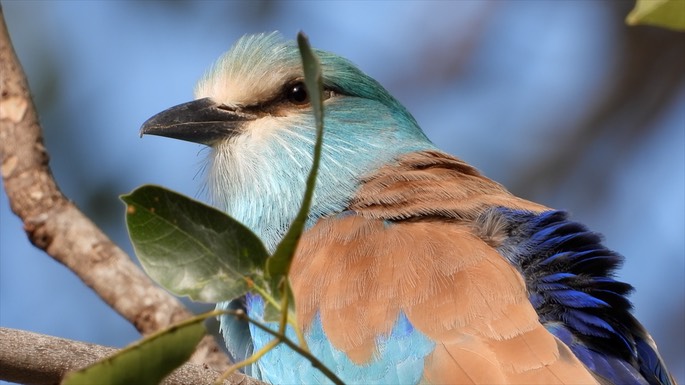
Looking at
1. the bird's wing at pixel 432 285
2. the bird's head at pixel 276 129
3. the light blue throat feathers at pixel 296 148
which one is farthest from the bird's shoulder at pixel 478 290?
the bird's head at pixel 276 129

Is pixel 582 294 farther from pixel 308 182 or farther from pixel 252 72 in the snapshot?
pixel 252 72

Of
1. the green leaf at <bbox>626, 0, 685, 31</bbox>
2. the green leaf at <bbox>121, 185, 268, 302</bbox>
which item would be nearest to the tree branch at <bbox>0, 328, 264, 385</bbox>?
the green leaf at <bbox>121, 185, 268, 302</bbox>

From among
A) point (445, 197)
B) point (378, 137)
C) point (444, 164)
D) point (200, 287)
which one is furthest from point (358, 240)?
point (200, 287)

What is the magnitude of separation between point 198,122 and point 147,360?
8.75 ft

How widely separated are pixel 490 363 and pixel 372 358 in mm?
401

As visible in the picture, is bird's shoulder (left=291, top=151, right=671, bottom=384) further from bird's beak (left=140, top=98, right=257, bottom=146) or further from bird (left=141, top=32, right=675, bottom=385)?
bird's beak (left=140, top=98, right=257, bottom=146)

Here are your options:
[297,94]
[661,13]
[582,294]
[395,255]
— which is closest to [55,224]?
[297,94]

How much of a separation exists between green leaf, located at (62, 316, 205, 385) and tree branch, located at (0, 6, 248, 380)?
93.0 inches

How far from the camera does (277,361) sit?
3123 mm

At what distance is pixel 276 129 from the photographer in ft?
13.4

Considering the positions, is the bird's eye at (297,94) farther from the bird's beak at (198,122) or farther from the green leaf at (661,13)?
the green leaf at (661,13)

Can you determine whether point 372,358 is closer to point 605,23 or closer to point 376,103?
point 376,103

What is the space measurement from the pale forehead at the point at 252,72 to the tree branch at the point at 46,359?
212 centimetres

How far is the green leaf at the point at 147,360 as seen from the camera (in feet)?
4.75
